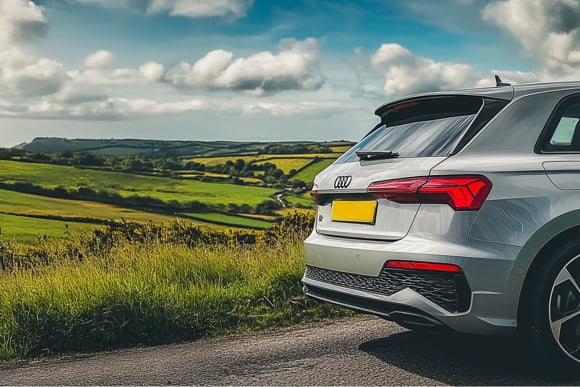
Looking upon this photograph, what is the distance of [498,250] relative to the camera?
14.0 feet

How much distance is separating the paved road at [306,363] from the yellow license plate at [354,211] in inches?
40.3

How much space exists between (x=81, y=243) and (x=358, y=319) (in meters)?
4.43

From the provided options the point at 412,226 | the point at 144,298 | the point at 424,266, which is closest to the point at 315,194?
the point at 412,226

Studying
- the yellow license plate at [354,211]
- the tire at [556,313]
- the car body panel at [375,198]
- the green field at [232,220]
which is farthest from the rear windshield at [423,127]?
the green field at [232,220]

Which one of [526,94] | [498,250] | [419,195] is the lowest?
[498,250]

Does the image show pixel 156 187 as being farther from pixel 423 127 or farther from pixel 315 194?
pixel 423 127

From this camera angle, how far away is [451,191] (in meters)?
4.30

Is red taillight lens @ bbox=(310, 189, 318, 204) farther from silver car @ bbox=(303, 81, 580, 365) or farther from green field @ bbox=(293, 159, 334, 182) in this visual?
green field @ bbox=(293, 159, 334, 182)

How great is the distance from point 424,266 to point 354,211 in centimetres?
75

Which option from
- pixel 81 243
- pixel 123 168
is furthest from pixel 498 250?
pixel 123 168

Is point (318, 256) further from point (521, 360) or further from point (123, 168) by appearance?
point (123, 168)

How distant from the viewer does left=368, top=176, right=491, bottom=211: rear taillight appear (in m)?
4.29

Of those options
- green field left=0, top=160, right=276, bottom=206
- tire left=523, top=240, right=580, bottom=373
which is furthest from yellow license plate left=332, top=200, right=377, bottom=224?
green field left=0, top=160, right=276, bottom=206

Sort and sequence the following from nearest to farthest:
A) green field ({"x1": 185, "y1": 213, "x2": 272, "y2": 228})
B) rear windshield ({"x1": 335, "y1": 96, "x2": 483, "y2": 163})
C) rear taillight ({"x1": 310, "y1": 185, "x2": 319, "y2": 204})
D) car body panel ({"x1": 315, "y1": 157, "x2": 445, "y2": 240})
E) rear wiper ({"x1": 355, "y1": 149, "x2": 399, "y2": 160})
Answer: car body panel ({"x1": 315, "y1": 157, "x2": 445, "y2": 240}), rear windshield ({"x1": 335, "y1": 96, "x2": 483, "y2": 163}), rear wiper ({"x1": 355, "y1": 149, "x2": 399, "y2": 160}), rear taillight ({"x1": 310, "y1": 185, "x2": 319, "y2": 204}), green field ({"x1": 185, "y1": 213, "x2": 272, "y2": 228})
